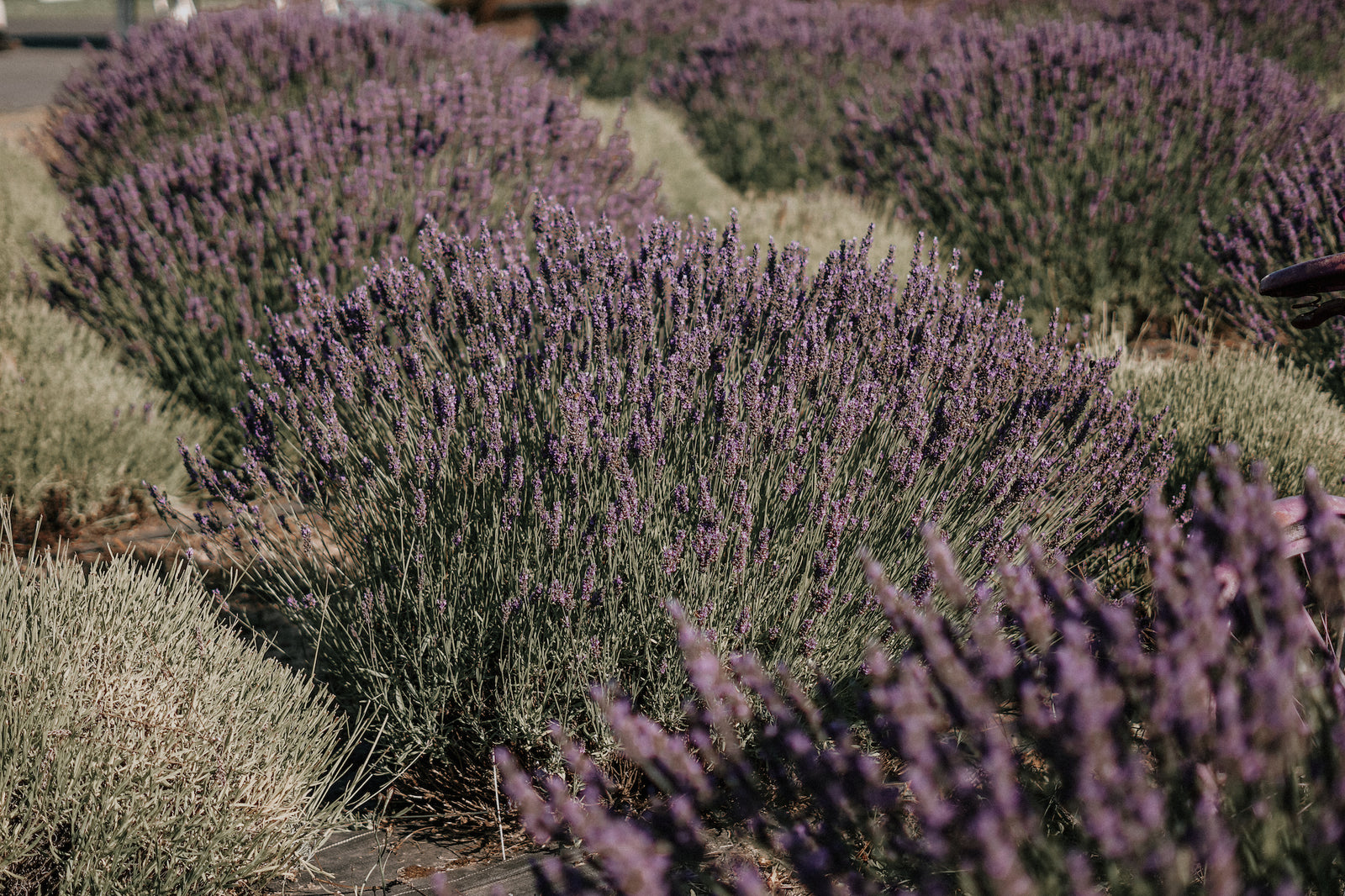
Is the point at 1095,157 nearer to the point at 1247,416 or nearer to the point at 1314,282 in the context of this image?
the point at 1247,416

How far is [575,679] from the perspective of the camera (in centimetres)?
217

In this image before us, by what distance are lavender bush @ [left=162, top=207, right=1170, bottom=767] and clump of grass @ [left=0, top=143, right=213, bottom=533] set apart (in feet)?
4.74

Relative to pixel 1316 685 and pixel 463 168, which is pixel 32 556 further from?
pixel 463 168

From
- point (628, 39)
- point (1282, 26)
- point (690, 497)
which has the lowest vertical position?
point (690, 497)

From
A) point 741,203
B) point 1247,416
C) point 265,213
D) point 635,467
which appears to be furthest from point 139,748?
point 741,203

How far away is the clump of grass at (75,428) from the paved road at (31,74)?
10995 mm

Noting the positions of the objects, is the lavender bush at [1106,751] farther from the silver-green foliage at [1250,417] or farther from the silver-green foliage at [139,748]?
the silver-green foliage at [1250,417]

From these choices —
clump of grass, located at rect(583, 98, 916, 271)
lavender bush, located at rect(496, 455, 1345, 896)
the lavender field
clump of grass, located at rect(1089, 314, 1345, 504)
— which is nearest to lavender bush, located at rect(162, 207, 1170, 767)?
the lavender field

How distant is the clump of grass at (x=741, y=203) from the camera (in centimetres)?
552

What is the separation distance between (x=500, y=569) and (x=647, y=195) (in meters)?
3.72

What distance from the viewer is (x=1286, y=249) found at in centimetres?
394

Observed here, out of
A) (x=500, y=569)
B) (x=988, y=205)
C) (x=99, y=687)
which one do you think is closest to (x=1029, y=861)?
(x=500, y=569)

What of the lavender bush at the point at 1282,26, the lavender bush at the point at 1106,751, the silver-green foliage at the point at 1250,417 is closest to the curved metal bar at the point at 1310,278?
the lavender bush at the point at 1106,751

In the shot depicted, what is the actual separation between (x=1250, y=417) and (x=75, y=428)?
14.3 ft
